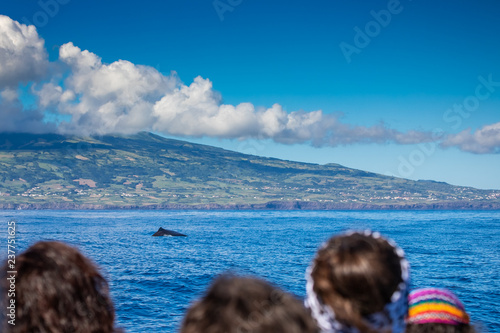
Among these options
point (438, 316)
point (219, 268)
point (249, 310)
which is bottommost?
point (219, 268)

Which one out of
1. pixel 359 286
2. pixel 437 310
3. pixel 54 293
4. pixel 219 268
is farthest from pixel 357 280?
pixel 219 268

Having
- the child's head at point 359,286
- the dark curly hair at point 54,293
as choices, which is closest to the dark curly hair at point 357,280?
the child's head at point 359,286

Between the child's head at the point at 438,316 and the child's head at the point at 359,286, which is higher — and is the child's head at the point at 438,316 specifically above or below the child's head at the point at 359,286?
below

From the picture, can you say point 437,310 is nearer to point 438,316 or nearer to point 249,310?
point 438,316

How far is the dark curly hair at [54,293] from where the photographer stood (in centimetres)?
332

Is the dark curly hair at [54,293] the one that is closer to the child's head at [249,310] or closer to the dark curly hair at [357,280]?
the child's head at [249,310]

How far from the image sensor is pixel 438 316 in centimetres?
383

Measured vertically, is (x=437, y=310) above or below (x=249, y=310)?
below

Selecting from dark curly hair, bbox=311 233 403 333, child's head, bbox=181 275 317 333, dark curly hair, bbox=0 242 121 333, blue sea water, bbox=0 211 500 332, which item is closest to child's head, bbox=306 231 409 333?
dark curly hair, bbox=311 233 403 333

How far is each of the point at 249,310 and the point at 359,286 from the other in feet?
3.38

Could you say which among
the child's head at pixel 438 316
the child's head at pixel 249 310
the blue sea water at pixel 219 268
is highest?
the child's head at pixel 249 310

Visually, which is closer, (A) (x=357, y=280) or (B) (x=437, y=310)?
(A) (x=357, y=280)

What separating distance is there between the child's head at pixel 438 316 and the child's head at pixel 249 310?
190cm

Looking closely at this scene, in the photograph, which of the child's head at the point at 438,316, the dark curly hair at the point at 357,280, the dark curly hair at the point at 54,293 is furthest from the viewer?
the child's head at the point at 438,316
